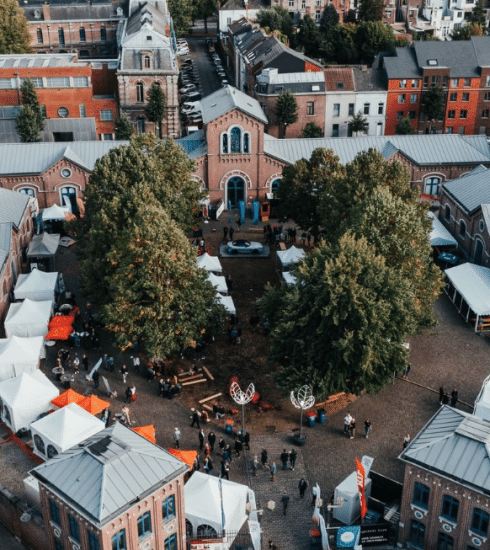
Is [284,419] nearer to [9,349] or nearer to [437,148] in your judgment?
[9,349]

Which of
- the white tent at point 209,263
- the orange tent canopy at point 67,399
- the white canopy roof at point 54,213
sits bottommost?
the orange tent canopy at point 67,399

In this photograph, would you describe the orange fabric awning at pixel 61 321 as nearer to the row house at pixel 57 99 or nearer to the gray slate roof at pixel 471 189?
the gray slate roof at pixel 471 189

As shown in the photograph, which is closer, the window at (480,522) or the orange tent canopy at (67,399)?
the window at (480,522)

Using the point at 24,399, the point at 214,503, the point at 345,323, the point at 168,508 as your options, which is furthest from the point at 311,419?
the point at 24,399

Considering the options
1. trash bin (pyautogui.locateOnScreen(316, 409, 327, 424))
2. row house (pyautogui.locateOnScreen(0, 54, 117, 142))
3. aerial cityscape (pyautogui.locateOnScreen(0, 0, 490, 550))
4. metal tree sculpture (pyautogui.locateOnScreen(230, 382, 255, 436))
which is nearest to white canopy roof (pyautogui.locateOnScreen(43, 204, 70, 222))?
aerial cityscape (pyautogui.locateOnScreen(0, 0, 490, 550))

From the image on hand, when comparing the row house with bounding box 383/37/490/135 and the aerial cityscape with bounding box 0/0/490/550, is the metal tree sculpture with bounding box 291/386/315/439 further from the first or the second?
the row house with bounding box 383/37/490/135

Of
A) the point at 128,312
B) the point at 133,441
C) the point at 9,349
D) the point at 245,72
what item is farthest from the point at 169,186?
the point at 245,72

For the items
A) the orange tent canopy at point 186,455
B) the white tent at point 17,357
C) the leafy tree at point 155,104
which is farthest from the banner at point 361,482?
the leafy tree at point 155,104
